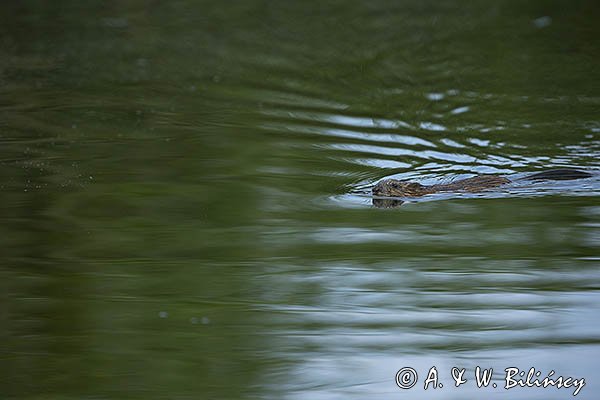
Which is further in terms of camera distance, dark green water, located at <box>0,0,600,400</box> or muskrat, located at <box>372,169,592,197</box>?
muskrat, located at <box>372,169,592,197</box>

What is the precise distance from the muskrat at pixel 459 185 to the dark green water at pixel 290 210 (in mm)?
74

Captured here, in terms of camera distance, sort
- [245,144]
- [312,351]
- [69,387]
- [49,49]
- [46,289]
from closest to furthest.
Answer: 1. [69,387]
2. [312,351]
3. [46,289]
4. [245,144]
5. [49,49]

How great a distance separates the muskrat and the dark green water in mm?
74

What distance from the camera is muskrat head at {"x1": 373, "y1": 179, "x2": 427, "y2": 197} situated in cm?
643

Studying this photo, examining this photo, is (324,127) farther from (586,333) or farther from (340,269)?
(586,333)

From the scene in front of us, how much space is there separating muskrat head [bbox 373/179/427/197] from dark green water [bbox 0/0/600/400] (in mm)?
93

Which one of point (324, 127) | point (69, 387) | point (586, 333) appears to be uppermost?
point (324, 127)

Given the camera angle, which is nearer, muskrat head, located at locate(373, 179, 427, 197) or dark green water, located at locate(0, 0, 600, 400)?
dark green water, located at locate(0, 0, 600, 400)

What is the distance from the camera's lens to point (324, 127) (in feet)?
27.8

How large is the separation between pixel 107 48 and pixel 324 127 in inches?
153

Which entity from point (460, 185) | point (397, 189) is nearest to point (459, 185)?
point (460, 185)

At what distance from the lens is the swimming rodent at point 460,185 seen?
6.44m

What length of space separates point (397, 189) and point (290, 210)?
0.67 metres

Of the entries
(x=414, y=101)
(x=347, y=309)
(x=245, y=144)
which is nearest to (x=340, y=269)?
(x=347, y=309)
